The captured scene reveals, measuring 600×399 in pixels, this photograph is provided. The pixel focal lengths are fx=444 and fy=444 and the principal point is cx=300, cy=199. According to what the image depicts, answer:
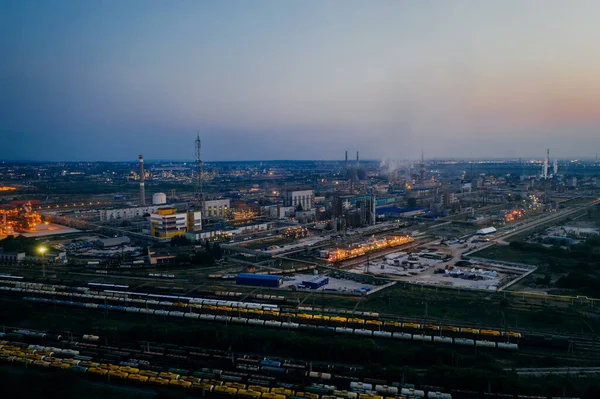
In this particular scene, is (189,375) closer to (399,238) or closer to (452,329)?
(452,329)

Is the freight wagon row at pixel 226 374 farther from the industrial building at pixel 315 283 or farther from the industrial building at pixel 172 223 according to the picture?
the industrial building at pixel 172 223

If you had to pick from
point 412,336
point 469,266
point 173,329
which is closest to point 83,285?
point 173,329

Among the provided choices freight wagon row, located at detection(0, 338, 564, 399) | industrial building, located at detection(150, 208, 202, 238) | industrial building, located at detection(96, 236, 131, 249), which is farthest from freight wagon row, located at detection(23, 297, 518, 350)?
industrial building, located at detection(150, 208, 202, 238)

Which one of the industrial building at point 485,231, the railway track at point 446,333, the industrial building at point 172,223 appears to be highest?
the industrial building at point 172,223

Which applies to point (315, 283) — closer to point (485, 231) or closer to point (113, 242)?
point (113, 242)

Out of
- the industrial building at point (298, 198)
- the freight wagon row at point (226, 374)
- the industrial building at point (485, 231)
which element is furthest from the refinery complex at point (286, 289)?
the industrial building at point (298, 198)

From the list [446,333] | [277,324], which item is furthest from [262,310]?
[446,333]

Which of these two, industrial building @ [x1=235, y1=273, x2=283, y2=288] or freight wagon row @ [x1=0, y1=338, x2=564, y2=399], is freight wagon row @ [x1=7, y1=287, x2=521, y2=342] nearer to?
freight wagon row @ [x1=0, y1=338, x2=564, y2=399]
